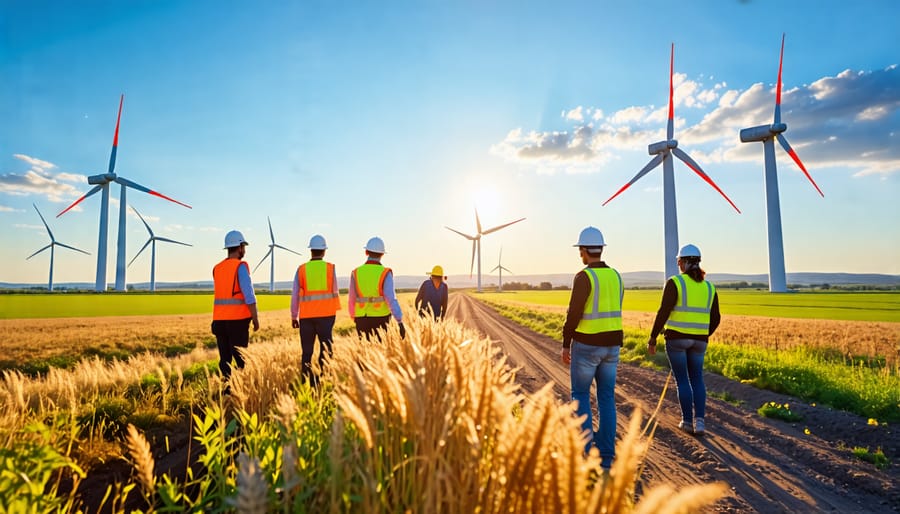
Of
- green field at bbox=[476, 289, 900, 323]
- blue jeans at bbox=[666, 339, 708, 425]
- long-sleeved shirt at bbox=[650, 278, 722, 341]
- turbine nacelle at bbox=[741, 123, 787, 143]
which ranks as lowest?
green field at bbox=[476, 289, 900, 323]

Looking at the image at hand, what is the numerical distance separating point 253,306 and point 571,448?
8.28 metres

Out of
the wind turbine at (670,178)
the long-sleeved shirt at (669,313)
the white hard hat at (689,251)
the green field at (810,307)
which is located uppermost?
the wind turbine at (670,178)

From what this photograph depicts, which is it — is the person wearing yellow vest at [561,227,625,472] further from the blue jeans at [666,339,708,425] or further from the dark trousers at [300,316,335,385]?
the dark trousers at [300,316,335,385]

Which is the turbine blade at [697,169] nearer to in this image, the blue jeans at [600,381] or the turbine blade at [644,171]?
the turbine blade at [644,171]

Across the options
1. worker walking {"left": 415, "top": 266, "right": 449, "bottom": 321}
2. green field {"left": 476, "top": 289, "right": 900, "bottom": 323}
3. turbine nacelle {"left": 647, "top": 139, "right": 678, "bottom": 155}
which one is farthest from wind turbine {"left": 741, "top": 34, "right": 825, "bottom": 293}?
worker walking {"left": 415, "top": 266, "right": 449, "bottom": 321}

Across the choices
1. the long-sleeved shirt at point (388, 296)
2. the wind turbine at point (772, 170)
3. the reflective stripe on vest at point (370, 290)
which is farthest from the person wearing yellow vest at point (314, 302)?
the wind turbine at point (772, 170)

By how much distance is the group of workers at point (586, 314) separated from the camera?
5.95m

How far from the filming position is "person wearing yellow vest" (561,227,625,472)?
590 centimetres


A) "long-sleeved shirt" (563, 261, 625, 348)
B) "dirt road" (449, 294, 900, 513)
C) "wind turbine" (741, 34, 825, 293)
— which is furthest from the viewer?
"wind turbine" (741, 34, 825, 293)

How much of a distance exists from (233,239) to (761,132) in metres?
60.1

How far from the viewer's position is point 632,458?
1.23 m

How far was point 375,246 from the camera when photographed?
30.8 ft

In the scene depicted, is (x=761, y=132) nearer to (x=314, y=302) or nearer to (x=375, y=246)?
(x=375, y=246)

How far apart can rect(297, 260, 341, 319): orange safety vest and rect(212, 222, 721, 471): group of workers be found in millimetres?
19
